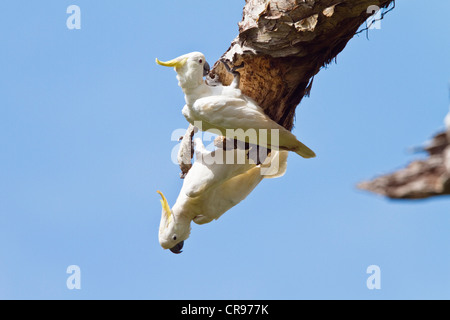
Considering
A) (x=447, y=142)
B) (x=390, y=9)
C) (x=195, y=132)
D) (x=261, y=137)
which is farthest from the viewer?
(x=195, y=132)

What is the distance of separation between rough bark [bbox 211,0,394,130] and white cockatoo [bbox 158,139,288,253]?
0.61 meters

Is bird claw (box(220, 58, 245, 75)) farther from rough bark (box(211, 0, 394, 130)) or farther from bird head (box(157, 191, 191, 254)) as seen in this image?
bird head (box(157, 191, 191, 254))

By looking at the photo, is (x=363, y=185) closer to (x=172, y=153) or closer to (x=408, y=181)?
(x=408, y=181)

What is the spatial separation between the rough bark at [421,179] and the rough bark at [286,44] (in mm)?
3764

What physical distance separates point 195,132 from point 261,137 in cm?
125

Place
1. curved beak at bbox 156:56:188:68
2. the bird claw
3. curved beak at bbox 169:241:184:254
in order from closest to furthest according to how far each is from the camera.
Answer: curved beak at bbox 156:56:188:68 < the bird claw < curved beak at bbox 169:241:184:254

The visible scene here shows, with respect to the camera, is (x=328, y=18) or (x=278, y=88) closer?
(x=328, y=18)

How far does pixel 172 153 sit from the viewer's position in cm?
768

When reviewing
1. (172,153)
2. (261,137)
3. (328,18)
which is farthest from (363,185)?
(172,153)

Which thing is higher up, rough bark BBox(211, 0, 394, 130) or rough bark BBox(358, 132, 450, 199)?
rough bark BBox(211, 0, 394, 130)

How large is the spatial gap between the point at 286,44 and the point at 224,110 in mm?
1048

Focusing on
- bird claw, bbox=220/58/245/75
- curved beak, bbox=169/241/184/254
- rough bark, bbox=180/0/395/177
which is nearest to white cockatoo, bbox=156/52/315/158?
bird claw, bbox=220/58/245/75

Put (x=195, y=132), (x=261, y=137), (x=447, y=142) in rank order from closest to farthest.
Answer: (x=447, y=142)
(x=261, y=137)
(x=195, y=132)

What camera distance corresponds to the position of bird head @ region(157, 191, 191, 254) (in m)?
7.38
